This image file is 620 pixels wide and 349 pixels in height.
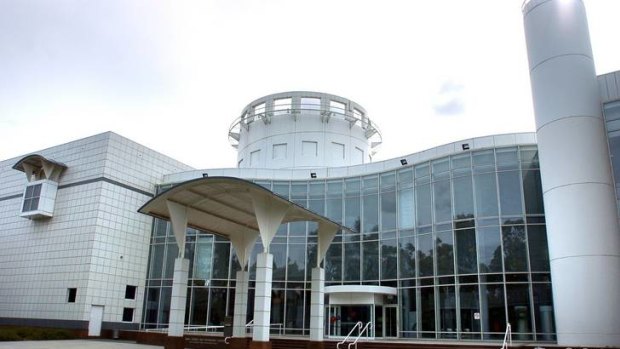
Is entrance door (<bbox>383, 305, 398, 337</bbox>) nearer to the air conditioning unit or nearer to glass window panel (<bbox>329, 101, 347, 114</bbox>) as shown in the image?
glass window panel (<bbox>329, 101, 347, 114</bbox>)

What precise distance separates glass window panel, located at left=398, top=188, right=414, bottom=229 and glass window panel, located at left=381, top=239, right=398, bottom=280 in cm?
115

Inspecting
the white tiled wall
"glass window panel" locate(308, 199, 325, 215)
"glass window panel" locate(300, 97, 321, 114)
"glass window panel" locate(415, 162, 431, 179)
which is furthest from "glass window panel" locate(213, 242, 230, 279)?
"glass window panel" locate(415, 162, 431, 179)

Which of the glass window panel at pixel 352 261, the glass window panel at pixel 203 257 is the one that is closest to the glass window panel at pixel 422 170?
the glass window panel at pixel 352 261

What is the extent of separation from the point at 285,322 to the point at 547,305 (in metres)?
14.2

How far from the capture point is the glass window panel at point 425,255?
26.9 meters

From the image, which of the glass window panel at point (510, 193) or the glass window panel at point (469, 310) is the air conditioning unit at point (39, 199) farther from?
the glass window panel at point (510, 193)

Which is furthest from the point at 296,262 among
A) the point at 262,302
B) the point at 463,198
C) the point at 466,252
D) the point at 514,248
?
the point at 514,248

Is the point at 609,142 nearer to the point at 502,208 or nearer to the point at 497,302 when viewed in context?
the point at 502,208

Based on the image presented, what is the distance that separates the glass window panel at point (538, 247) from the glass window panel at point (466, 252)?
8.22 feet

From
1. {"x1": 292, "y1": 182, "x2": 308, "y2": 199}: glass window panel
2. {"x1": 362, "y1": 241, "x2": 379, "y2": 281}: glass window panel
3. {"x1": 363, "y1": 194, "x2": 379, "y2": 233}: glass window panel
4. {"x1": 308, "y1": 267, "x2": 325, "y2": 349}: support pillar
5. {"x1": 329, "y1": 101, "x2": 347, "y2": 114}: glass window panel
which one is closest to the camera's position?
{"x1": 308, "y1": 267, "x2": 325, "y2": 349}: support pillar

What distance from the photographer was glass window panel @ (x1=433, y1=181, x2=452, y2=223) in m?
26.8

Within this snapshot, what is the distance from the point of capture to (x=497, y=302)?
24.1m

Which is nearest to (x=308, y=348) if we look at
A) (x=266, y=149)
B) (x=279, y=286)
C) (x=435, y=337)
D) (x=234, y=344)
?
(x=234, y=344)

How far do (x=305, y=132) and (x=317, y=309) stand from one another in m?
18.1
